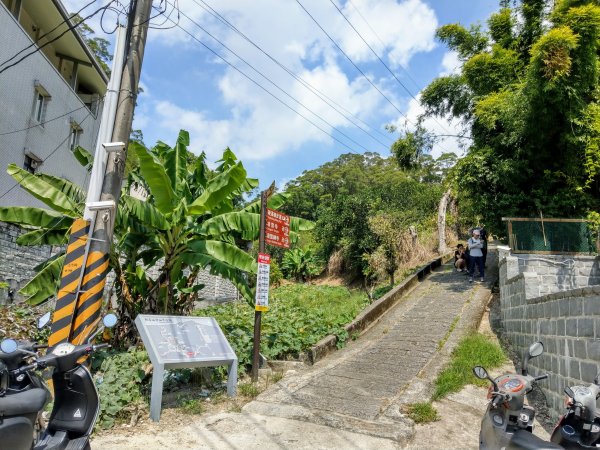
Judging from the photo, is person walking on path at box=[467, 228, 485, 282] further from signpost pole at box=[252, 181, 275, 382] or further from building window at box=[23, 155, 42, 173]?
building window at box=[23, 155, 42, 173]

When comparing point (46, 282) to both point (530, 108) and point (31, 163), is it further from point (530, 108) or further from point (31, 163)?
point (530, 108)

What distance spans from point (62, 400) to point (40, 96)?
1608 cm

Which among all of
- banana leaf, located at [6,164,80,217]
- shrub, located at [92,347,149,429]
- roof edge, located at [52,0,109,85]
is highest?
roof edge, located at [52,0,109,85]

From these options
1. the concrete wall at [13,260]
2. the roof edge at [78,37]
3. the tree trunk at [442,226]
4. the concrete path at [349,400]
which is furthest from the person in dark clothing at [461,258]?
the roof edge at [78,37]

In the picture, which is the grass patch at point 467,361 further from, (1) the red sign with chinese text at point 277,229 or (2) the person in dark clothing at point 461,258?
(2) the person in dark clothing at point 461,258

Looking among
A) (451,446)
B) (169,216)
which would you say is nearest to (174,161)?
(169,216)

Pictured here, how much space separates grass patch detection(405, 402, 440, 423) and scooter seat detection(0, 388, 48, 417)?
452 cm

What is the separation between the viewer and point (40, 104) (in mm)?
16625

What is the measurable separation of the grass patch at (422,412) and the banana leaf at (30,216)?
641cm

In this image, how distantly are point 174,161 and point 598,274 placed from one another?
33.5 ft

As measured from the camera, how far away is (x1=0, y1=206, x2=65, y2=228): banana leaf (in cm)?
756

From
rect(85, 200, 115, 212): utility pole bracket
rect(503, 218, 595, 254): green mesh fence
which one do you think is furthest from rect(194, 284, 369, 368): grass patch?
rect(503, 218, 595, 254): green mesh fence

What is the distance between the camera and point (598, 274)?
1086 cm

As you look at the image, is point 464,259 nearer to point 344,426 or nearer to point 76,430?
point 344,426
